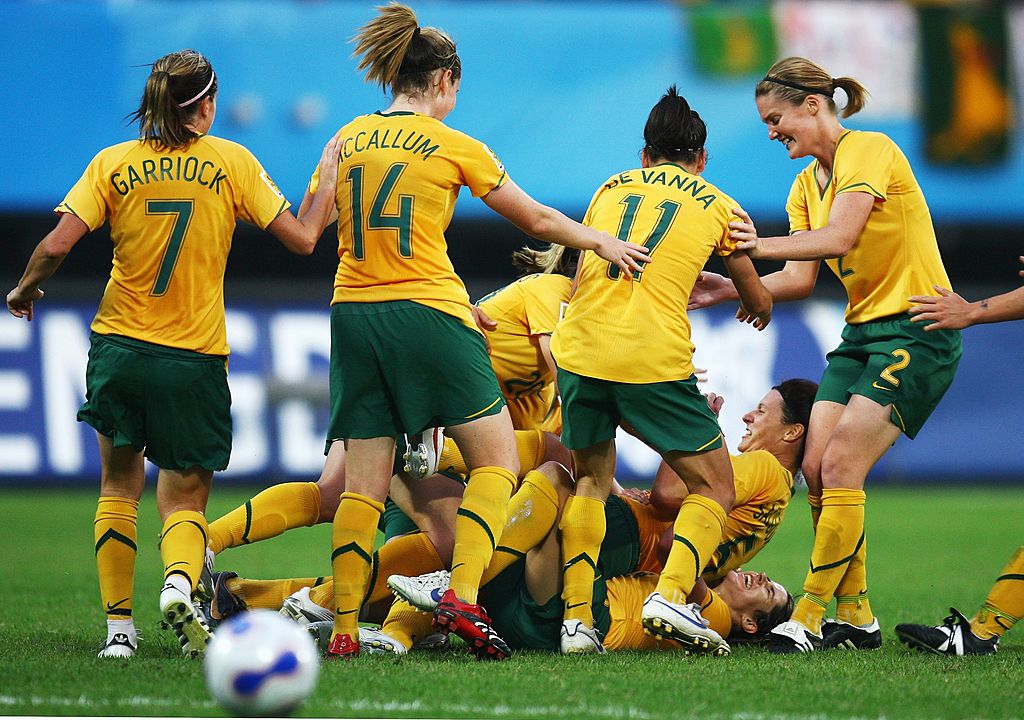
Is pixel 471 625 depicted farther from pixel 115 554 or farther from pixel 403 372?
pixel 115 554

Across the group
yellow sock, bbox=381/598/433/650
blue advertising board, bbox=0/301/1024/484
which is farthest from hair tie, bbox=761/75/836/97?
blue advertising board, bbox=0/301/1024/484

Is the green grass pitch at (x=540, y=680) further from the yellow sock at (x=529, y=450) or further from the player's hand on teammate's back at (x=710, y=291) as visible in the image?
the player's hand on teammate's back at (x=710, y=291)

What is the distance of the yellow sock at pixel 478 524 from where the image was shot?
4.85 meters

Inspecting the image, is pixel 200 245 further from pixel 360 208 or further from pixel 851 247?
pixel 851 247

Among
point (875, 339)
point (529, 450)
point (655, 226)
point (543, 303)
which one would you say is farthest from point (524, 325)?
point (875, 339)

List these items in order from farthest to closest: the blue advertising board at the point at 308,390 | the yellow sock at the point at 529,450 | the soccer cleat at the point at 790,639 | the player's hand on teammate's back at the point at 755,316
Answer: the blue advertising board at the point at 308,390 < the yellow sock at the point at 529,450 < the player's hand on teammate's back at the point at 755,316 < the soccer cleat at the point at 790,639

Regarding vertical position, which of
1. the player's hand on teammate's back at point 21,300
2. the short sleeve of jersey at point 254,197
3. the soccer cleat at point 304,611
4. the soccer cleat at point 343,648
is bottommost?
the soccer cleat at point 343,648

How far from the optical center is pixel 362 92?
14602mm

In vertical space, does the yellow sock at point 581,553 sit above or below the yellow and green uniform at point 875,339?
below

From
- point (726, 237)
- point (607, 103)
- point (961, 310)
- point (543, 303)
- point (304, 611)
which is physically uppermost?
point (607, 103)

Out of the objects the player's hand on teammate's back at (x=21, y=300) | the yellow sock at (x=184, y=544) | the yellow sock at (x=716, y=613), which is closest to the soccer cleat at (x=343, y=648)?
the yellow sock at (x=184, y=544)

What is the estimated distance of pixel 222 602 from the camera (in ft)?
17.6

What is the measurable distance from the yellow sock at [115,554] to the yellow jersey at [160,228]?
69 centimetres

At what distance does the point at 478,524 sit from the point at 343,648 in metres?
0.67
